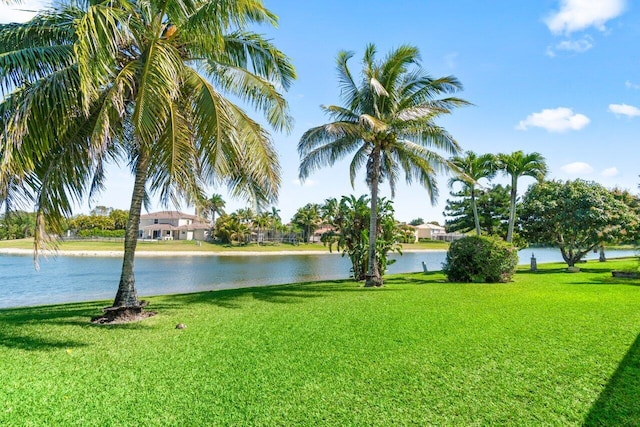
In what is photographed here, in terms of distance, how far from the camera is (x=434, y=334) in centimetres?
618

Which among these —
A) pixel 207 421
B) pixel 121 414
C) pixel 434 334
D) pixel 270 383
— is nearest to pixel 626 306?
pixel 434 334

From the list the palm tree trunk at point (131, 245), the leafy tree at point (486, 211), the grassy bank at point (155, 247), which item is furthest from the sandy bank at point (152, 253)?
the palm tree trunk at point (131, 245)

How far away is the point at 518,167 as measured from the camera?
61.8 ft

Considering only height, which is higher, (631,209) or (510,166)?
(510,166)

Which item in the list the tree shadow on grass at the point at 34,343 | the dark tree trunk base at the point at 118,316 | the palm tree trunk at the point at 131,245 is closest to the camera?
the tree shadow on grass at the point at 34,343

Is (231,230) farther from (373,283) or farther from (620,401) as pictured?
(620,401)

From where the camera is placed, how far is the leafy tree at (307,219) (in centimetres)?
7556

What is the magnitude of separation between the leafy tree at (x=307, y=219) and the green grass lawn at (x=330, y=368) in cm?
6708

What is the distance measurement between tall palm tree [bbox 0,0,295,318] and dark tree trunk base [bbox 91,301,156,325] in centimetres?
13

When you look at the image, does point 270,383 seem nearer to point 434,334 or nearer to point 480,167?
point 434,334

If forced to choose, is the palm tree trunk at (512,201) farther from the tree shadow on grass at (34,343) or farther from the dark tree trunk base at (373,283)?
the tree shadow on grass at (34,343)

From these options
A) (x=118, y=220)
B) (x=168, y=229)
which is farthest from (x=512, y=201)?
(x=118, y=220)

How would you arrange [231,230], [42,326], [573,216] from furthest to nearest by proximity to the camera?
[231,230] → [573,216] → [42,326]

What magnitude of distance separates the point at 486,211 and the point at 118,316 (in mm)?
22407
